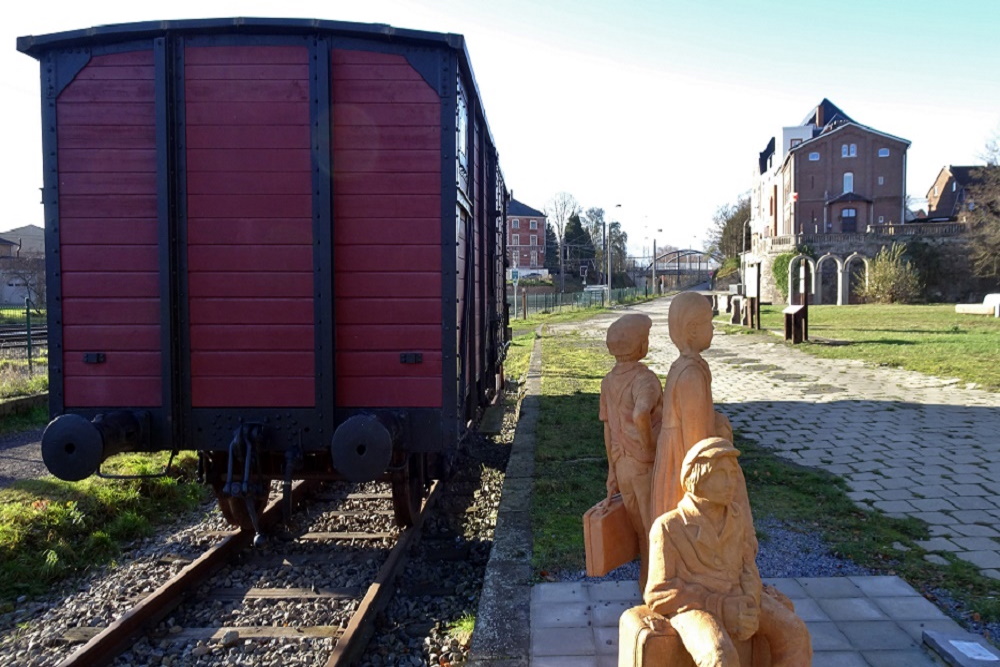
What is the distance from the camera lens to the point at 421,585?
499 centimetres

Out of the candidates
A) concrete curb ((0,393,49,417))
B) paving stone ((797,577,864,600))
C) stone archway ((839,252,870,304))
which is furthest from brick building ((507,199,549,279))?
paving stone ((797,577,864,600))

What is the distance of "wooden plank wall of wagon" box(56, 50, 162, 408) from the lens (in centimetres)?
479

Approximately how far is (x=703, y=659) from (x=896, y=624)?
1.97 meters

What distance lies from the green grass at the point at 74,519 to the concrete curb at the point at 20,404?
4182mm

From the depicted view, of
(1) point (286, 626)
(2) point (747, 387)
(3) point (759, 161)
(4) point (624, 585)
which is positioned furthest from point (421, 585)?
(3) point (759, 161)

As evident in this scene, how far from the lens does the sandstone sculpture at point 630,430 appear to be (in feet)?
10.3

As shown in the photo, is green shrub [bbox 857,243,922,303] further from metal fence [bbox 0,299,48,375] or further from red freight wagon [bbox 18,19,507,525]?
red freight wagon [bbox 18,19,507,525]

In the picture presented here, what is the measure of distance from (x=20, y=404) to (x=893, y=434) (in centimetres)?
1190

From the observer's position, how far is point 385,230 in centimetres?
484

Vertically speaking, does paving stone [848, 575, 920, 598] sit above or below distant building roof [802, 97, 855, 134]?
below

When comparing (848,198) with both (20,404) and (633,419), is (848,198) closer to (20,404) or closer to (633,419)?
(20,404)

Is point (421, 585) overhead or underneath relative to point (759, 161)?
underneath

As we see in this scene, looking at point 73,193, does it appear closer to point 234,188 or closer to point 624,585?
point 234,188

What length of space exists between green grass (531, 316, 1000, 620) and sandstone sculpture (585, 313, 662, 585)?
53.8 inches
